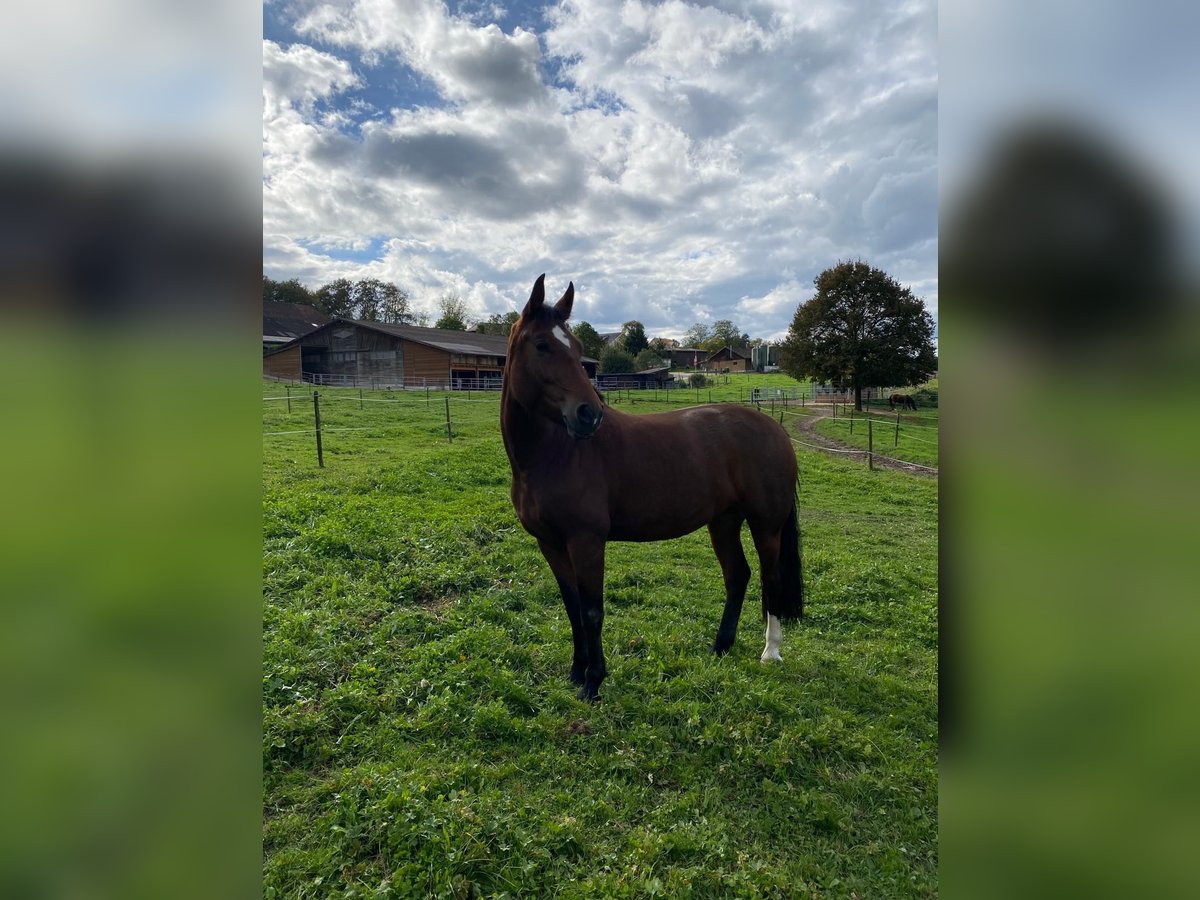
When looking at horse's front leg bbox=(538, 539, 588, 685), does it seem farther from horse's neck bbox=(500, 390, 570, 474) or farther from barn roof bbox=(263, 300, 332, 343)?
barn roof bbox=(263, 300, 332, 343)

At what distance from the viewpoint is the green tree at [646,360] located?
47.4 metres

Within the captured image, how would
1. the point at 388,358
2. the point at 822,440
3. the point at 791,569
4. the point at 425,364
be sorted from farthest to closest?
the point at 388,358 < the point at 425,364 < the point at 822,440 < the point at 791,569

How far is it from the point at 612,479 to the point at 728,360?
70.5 metres

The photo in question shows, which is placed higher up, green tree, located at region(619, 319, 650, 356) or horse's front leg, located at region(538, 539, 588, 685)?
green tree, located at region(619, 319, 650, 356)

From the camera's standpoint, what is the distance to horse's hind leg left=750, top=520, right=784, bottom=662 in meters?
4.59

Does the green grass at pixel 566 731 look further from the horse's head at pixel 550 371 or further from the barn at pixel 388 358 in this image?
the barn at pixel 388 358

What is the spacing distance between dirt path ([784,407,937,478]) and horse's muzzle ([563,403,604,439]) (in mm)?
13757

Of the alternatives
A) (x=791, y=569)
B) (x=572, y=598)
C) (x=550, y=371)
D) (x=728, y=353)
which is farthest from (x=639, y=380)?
(x=550, y=371)

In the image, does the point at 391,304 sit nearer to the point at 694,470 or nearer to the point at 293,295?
the point at 293,295

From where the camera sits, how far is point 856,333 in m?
26.1

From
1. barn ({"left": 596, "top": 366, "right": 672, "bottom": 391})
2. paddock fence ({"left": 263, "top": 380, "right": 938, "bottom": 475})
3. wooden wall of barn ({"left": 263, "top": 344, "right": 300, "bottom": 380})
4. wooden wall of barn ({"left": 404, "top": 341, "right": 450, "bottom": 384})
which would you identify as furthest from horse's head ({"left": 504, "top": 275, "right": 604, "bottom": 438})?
wooden wall of barn ({"left": 263, "top": 344, "right": 300, "bottom": 380})
